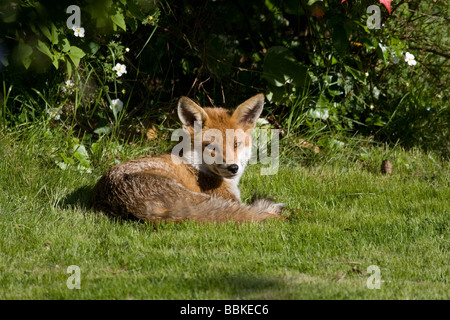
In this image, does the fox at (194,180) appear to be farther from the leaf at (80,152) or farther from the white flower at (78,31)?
the white flower at (78,31)

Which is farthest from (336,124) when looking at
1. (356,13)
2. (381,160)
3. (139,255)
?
(139,255)

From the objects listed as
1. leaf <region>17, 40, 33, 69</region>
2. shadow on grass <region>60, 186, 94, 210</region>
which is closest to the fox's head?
A: shadow on grass <region>60, 186, 94, 210</region>

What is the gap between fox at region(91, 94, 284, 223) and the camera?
16.2 ft

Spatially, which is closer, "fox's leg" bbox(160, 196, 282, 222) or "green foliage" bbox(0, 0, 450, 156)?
"fox's leg" bbox(160, 196, 282, 222)

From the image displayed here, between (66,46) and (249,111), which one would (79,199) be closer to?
(66,46)

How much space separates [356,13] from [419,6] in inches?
70.3

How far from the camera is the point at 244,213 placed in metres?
5.05

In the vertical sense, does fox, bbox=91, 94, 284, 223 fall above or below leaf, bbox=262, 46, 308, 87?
below

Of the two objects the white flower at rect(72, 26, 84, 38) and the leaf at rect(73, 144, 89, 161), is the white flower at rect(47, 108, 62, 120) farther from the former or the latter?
the white flower at rect(72, 26, 84, 38)

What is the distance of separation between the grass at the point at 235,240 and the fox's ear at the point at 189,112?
3.49 feet

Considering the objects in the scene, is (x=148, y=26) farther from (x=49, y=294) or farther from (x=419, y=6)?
(x=49, y=294)

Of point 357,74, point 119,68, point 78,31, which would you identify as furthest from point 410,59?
point 78,31

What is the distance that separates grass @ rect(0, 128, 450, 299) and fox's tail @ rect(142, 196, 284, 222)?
0.32 feet

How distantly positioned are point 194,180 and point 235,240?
1166mm
